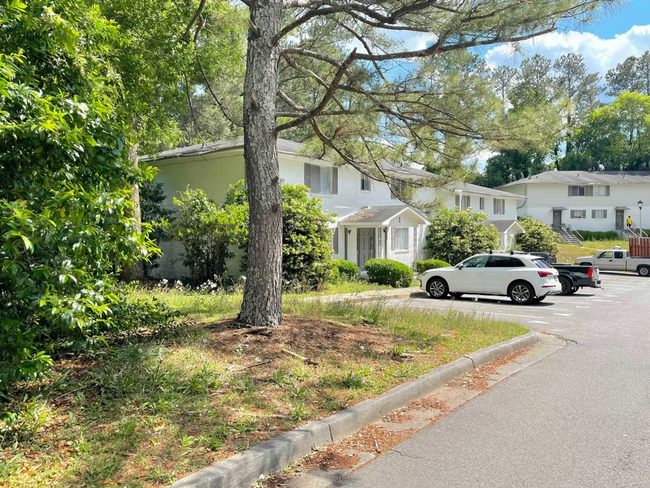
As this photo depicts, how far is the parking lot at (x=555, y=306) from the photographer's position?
12250 mm

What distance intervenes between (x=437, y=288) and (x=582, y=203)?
43.2m

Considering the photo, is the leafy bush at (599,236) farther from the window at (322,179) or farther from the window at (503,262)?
the window at (503,262)

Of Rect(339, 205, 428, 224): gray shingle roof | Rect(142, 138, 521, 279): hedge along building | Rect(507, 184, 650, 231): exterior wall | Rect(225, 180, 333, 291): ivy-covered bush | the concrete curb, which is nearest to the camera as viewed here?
the concrete curb

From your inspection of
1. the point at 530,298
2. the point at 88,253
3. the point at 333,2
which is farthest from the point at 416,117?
the point at 530,298

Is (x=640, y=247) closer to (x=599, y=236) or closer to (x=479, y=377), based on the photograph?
(x=599, y=236)

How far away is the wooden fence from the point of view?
108 ft

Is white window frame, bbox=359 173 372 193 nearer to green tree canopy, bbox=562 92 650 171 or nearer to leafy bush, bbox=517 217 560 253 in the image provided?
leafy bush, bbox=517 217 560 253

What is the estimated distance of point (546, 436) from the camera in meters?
4.81

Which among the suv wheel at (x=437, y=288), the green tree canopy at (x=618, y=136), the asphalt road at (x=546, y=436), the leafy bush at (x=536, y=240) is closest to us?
the asphalt road at (x=546, y=436)

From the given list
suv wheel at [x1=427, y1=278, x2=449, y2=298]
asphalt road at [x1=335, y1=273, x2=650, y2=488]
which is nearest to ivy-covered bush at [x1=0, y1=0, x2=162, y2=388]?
asphalt road at [x1=335, y1=273, x2=650, y2=488]

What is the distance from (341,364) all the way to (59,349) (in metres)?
3.42

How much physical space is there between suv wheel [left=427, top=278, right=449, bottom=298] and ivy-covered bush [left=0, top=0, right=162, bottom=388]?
46.2 feet

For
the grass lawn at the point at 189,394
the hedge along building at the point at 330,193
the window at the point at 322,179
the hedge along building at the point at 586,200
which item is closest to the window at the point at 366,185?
the hedge along building at the point at 330,193

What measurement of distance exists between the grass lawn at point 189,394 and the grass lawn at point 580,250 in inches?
1257
